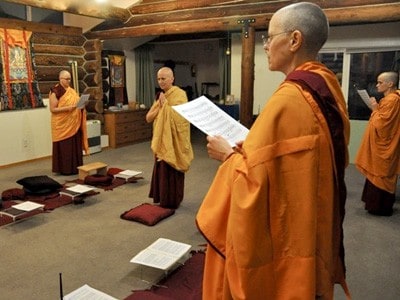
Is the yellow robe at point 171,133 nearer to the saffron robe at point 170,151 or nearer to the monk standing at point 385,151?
the saffron robe at point 170,151

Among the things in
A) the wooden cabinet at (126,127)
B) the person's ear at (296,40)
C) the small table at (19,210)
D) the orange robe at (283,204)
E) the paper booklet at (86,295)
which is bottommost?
the paper booklet at (86,295)

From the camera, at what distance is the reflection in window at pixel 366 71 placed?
19.7 feet

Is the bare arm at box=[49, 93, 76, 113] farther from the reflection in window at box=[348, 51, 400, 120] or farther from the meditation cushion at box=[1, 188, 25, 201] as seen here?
the reflection in window at box=[348, 51, 400, 120]

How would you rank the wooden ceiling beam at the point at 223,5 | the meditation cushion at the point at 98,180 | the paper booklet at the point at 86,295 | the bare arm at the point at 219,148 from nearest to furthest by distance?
the bare arm at the point at 219,148 → the paper booklet at the point at 86,295 → the meditation cushion at the point at 98,180 → the wooden ceiling beam at the point at 223,5

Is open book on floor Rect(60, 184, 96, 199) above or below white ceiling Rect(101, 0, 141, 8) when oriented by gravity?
below

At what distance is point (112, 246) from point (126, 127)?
5157 millimetres

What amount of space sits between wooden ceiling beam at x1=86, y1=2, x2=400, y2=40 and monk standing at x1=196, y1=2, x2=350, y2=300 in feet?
15.9

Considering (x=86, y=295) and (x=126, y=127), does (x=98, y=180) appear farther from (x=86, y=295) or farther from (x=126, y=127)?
(x=126, y=127)

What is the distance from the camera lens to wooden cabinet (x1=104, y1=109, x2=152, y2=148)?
7.92 metres

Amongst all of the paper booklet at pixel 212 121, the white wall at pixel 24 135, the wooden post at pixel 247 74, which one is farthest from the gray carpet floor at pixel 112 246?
the wooden post at pixel 247 74

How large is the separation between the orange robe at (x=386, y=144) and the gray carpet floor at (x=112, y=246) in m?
0.41

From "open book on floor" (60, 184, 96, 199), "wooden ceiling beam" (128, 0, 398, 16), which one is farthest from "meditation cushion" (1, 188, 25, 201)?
"wooden ceiling beam" (128, 0, 398, 16)

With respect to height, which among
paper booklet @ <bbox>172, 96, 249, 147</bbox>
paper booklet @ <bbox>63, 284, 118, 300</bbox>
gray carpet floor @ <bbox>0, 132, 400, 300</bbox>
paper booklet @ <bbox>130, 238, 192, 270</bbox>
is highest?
paper booklet @ <bbox>172, 96, 249, 147</bbox>

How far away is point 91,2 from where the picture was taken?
258 inches
